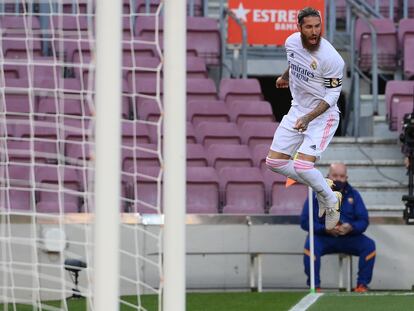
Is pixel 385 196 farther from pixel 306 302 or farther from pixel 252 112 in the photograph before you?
pixel 306 302

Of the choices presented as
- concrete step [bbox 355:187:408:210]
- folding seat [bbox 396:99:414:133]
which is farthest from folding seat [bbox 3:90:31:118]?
folding seat [bbox 396:99:414:133]

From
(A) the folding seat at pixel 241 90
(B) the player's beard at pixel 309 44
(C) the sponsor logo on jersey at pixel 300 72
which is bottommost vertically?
(A) the folding seat at pixel 241 90

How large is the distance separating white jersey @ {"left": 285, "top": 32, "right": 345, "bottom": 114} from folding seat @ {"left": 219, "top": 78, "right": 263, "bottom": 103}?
5.29 metres

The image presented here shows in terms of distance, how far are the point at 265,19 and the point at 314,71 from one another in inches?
234

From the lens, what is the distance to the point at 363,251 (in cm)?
1252

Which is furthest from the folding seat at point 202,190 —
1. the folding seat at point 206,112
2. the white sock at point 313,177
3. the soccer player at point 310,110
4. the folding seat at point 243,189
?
the white sock at point 313,177

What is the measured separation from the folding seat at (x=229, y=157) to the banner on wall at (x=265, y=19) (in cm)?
168

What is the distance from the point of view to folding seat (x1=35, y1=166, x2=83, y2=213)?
39.2ft

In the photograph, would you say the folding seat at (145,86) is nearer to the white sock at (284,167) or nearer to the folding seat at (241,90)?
the folding seat at (241,90)

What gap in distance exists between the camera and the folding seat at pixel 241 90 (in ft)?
48.1

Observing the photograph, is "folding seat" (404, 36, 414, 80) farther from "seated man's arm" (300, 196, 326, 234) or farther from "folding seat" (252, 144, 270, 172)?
"seated man's arm" (300, 196, 326, 234)

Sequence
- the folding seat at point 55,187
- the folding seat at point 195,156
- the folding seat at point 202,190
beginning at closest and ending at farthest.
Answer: the folding seat at point 55,187, the folding seat at point 202,190, the folding seat at point 195,156

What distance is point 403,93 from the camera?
48.1 ft

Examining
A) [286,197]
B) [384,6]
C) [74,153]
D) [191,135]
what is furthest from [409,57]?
[74,153]
